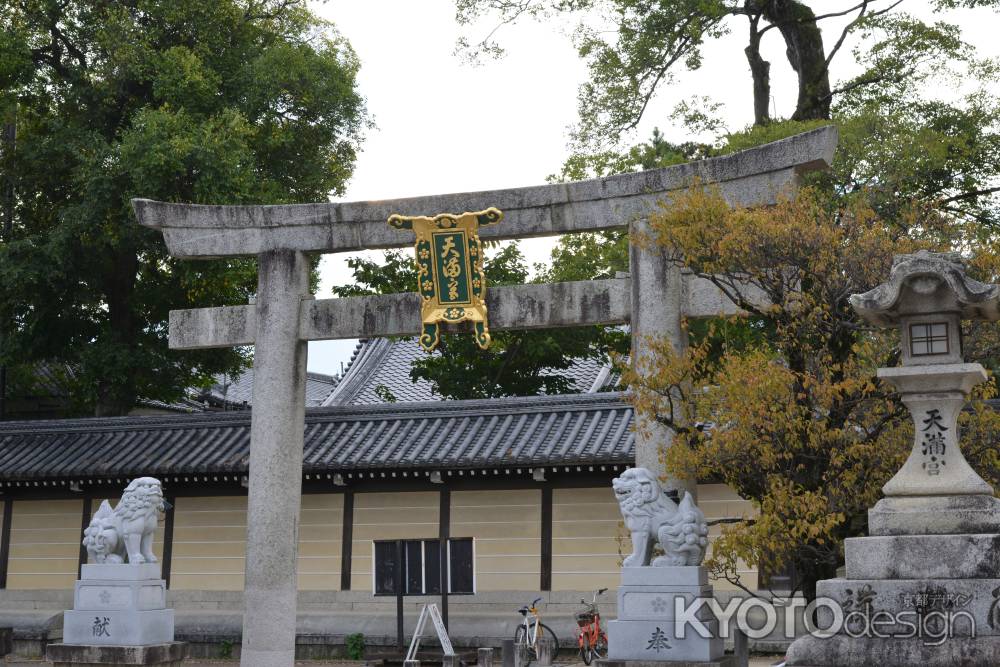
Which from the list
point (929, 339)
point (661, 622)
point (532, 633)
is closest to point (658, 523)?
point (661, 622)

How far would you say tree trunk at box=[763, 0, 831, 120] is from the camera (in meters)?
21.7

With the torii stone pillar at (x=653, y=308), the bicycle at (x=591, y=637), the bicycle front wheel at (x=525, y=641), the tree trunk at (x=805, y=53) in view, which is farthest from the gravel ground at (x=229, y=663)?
the tree trunk at (x=805, y=53)

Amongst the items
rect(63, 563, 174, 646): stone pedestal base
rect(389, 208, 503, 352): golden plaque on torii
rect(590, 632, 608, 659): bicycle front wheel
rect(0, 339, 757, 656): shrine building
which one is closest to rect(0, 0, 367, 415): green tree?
rect(0, 339, 757, 656): shrine building

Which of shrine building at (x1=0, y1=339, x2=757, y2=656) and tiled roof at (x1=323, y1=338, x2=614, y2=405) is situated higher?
tiled roof at (x1=323, y1=338, x2=614, y2=405)

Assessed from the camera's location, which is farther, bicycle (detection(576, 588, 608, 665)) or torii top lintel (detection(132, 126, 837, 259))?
bicycle (detection(576, 588, 608, 665))

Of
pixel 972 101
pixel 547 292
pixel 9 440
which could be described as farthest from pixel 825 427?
pixel 9 440

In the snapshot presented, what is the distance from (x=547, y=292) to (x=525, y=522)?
578cm

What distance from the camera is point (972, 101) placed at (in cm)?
1956

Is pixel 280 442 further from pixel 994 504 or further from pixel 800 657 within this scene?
pixel 994 504

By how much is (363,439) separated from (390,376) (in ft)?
41.3

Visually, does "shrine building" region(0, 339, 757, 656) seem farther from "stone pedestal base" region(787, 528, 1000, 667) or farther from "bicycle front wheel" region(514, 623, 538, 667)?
"stone pedestal base" region(787, 528, 1000, 667)

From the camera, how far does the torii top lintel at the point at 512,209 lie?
1330 centimetres

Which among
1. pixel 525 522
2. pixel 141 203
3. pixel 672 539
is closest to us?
pixel 672 539

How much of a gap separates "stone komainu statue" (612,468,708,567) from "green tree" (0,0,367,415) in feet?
36.8
